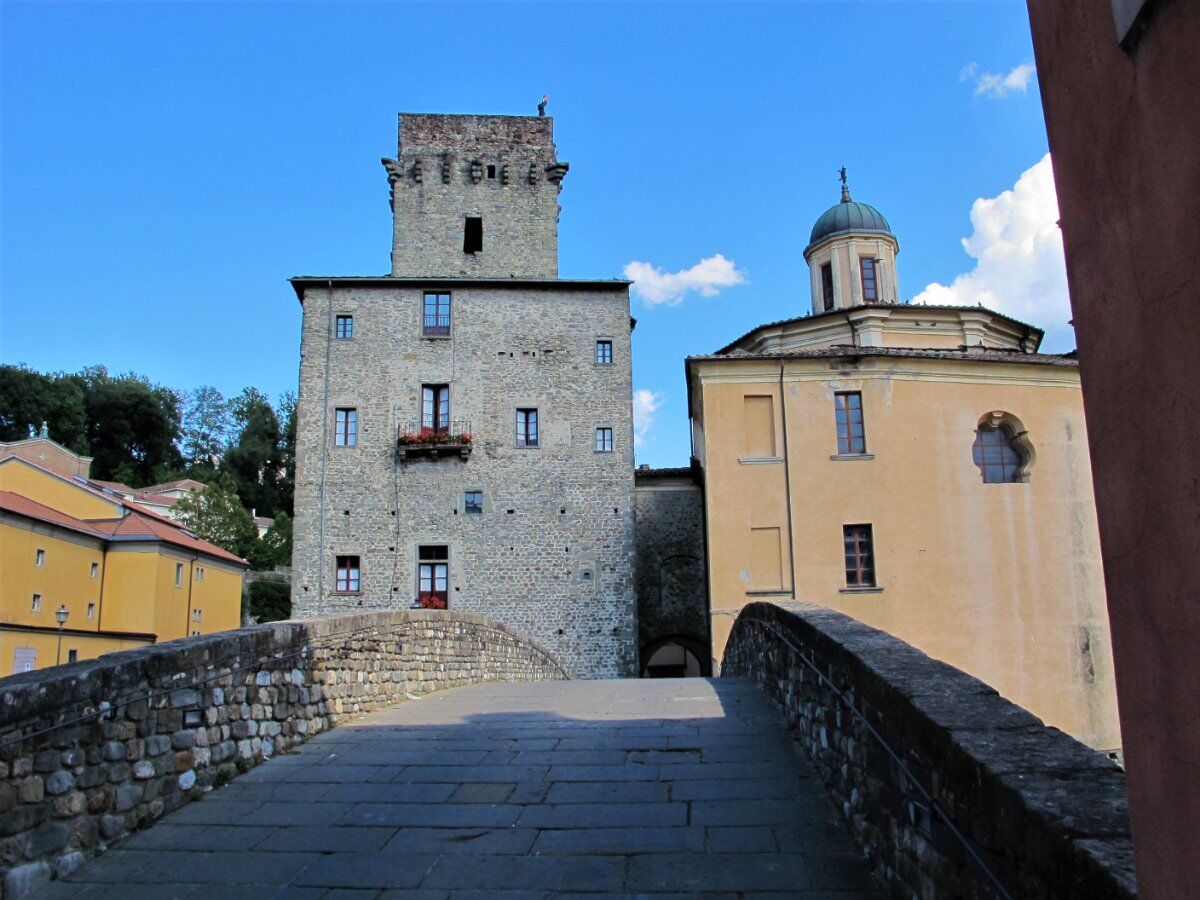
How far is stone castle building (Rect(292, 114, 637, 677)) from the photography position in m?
26.0

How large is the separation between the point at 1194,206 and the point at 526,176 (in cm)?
3086

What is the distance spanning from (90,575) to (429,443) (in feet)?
51.4

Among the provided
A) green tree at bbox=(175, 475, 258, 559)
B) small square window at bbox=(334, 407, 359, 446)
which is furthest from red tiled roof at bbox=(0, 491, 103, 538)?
green tree at bbox=(175, 475, 258, 559)

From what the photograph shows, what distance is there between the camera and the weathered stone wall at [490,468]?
25969mm

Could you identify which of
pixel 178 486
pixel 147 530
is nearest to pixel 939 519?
pixel 147 530

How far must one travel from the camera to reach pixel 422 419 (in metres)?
27.5

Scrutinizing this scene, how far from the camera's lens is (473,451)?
89.2ft

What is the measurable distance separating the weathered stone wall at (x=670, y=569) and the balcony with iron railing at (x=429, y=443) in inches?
212

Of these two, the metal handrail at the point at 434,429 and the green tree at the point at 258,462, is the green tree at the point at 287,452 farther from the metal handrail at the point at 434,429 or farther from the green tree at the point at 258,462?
the metal handrail at the point at 434,429

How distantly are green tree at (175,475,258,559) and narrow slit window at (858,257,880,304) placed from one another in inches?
1511

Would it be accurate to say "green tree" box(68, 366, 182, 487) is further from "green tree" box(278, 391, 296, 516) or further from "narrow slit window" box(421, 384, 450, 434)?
"narrow slit window" box(421, 384, 450, 434)

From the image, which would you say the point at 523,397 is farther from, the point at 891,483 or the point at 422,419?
the point at 891,483

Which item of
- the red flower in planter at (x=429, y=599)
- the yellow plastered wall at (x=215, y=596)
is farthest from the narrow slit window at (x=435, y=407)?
the yellow plastered wall at (x=215, y=596)

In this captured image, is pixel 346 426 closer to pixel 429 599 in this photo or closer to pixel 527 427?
pixel 527 427
